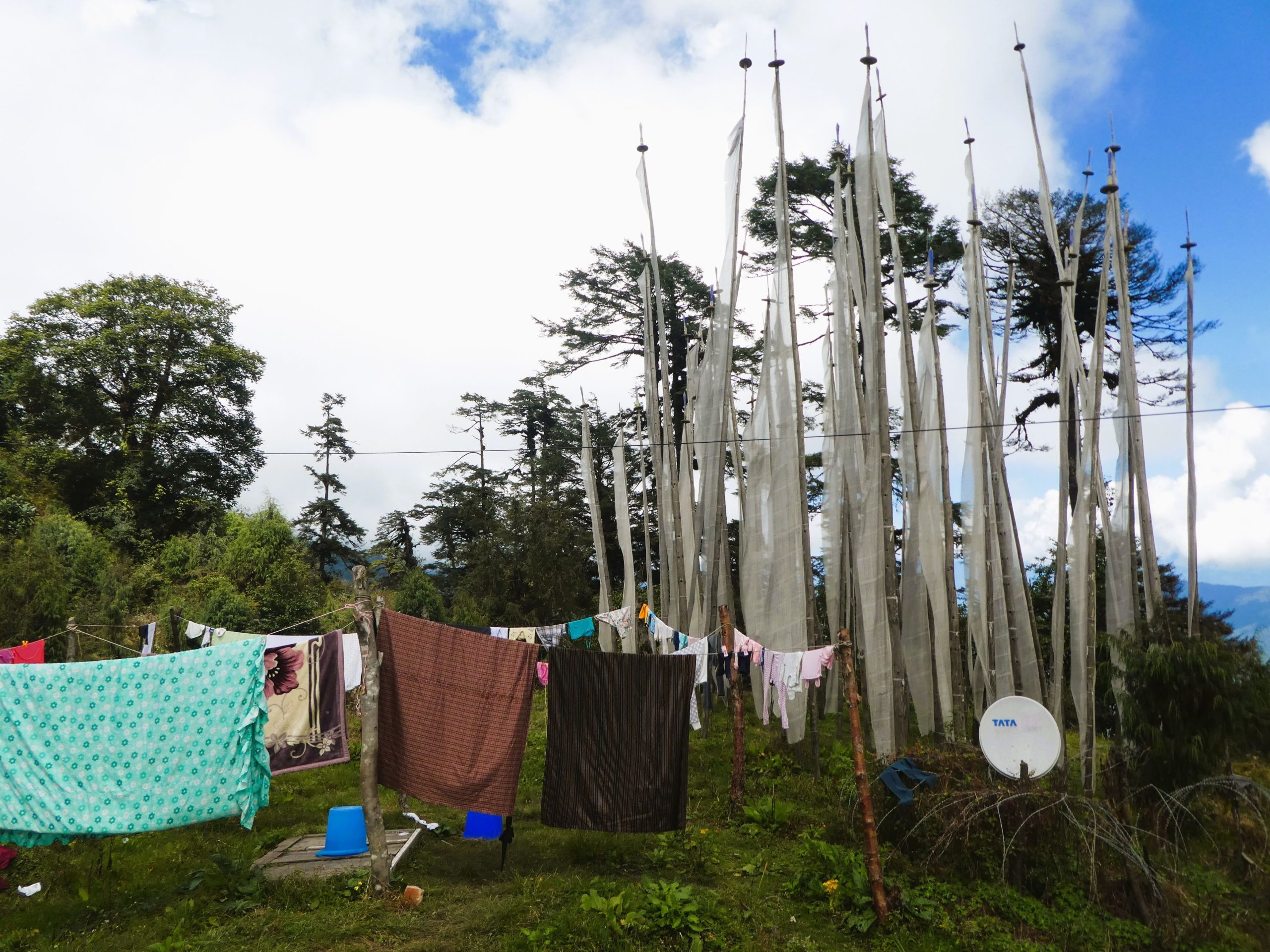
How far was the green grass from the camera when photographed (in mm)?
4441

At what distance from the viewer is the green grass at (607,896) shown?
4441 mm

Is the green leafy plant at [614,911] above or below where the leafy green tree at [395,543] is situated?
below

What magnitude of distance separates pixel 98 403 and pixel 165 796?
15.4 meters

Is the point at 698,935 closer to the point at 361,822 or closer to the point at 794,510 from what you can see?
the point at 361,822

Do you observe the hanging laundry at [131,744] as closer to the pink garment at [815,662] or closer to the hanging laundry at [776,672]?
the hanging laundry at [776,672]

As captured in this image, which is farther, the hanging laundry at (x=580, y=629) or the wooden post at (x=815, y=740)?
the hanging laundry at (x=580, y=629)


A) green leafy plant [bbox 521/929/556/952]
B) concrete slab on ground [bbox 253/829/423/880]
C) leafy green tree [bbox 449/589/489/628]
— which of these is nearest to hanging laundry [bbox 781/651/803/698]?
green leafy plant [bbox 521/929/556/952]

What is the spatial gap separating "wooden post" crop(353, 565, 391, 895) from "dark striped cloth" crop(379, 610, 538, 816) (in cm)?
12

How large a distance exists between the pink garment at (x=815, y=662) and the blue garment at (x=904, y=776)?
32.7 inches

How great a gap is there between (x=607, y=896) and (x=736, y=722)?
7.03 ft

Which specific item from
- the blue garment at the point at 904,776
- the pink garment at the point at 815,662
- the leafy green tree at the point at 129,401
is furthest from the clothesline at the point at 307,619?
the leafy green tree at the point at 129,401

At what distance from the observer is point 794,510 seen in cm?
801

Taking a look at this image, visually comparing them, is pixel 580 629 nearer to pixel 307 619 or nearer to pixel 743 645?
pixel 743 645

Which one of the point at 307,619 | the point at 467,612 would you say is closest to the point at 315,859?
the point at 307,619
